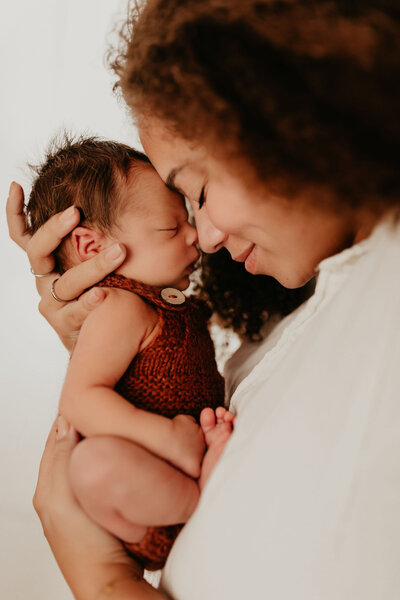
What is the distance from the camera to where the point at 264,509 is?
647 millimetres

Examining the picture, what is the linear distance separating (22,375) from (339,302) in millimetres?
1376

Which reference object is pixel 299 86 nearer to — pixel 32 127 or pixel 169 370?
pixel 169 370

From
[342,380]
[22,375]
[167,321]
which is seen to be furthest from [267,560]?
[22,375]

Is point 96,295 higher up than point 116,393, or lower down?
higher up

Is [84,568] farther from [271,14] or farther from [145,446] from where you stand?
[271,14]

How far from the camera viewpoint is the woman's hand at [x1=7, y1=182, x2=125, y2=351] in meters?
1.01

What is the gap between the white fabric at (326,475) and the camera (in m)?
0.59

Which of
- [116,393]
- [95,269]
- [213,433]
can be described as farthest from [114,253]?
[213,433]

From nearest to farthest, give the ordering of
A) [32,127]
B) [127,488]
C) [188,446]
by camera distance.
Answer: [127,488]
[188,446]
[32,127]

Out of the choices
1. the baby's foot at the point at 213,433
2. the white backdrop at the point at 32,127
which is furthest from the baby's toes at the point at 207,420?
the white backdrop at the point at 32,127

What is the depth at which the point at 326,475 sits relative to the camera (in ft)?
1.99

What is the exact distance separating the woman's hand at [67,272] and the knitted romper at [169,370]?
0.04 meters

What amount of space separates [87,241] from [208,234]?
252 millimetres

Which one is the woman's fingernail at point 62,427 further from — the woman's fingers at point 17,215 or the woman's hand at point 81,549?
the woman's fingers at point 17,215
